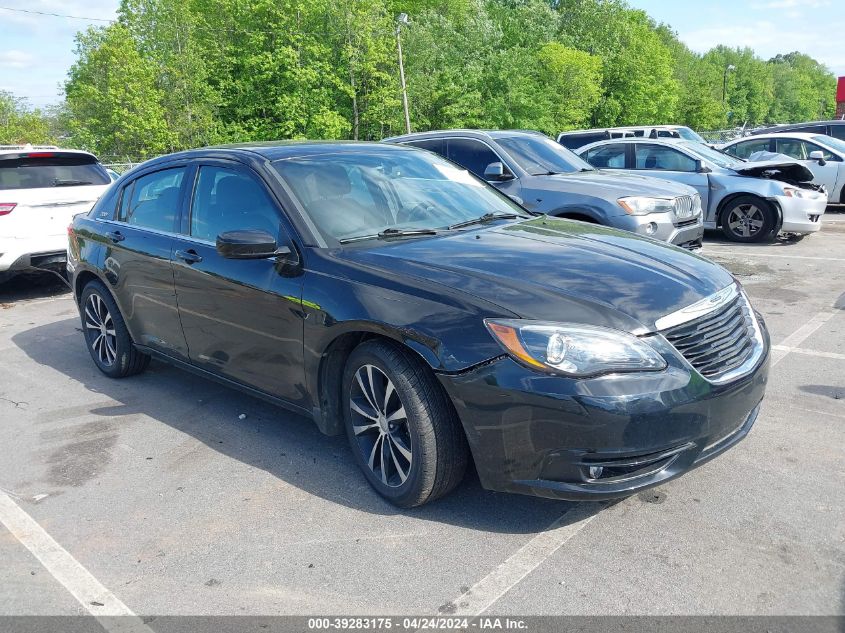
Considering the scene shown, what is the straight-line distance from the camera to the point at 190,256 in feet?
14.7

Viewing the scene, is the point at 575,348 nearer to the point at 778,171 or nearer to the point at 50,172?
the point at 50,172

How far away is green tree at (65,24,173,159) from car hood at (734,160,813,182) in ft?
115

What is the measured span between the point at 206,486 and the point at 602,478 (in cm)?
207

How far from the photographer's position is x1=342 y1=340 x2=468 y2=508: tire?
3.22 meters

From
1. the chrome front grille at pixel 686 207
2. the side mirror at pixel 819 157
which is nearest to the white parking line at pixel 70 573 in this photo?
the chrome front grille at pixel 686 207

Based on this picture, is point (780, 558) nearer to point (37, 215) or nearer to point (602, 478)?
point (602, 478)

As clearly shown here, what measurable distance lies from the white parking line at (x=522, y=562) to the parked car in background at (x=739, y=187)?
28.2ft

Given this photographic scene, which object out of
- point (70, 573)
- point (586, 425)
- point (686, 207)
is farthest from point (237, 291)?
point (686, 207)

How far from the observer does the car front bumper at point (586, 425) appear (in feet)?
9.39

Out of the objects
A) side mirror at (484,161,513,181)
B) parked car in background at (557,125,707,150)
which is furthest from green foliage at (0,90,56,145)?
side mirror at (484,161,513,181)

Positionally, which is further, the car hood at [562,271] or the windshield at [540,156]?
the windshield at [540,156]

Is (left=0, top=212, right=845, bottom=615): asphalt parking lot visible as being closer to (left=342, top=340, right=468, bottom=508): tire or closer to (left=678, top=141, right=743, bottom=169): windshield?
(left=342, top=340, right=468, bottom=508): tire

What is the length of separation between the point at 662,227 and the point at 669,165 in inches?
154

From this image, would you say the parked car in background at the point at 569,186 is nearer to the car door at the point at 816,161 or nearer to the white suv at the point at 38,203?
the white suv at the point at 38,203
